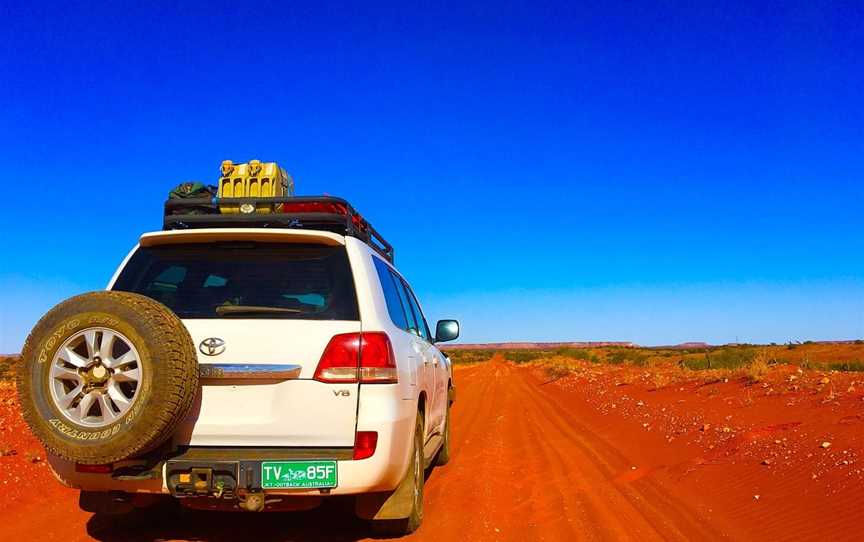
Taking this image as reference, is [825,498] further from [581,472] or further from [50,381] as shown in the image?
[50,381]

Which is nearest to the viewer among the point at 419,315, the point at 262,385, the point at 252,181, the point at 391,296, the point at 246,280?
the point at 262,385

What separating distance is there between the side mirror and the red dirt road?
143 cm

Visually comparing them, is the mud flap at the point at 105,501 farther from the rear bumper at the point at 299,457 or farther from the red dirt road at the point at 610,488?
the red dirt road at the point at 610,488

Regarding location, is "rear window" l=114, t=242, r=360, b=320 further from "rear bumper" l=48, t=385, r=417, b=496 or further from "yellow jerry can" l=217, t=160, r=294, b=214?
"yellow jerry can" l=217, t=160, r=294, b=214

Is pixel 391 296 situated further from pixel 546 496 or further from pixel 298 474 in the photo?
pixel 546 496

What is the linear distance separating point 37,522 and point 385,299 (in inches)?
125

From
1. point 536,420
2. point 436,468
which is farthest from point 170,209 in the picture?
point 536,420

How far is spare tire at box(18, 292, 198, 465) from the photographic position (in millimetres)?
3400

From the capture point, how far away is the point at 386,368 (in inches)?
151

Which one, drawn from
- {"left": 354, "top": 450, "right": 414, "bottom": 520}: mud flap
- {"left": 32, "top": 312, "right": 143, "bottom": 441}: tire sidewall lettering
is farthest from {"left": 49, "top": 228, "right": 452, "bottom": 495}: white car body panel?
{"left": 32, "top": 312, "right": 143, "bottom": 441}: tire sidewall lettering

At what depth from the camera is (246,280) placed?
163 inches

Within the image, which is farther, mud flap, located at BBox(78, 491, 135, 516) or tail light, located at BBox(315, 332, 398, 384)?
mud flap, located at BBox(78, 491, 135, 516)

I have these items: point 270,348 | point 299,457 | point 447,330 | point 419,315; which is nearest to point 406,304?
point 419,315

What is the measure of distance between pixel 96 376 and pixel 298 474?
1.17 meters
